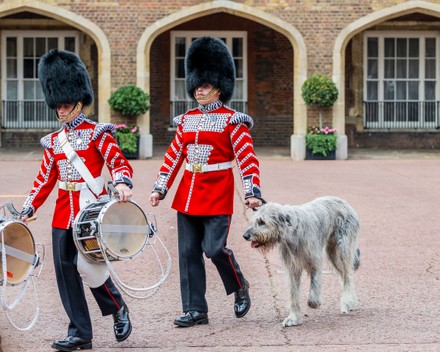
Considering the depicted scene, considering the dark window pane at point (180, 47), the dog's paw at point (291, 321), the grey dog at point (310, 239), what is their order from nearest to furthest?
1. the grey dog at point (310, 239)
2. the dog's paw at point (291, 321)
3. the dark window pane at point (180, 47)

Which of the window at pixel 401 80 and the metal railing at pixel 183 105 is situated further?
the metal railing at pixel 183 105

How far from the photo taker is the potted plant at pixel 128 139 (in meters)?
20.6

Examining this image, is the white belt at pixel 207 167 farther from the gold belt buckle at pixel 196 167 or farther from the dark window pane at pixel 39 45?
the dark window pane at pixel 39 45

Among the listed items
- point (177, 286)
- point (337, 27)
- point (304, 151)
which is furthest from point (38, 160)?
point (177, 286)

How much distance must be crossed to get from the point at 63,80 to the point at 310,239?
1824 mm

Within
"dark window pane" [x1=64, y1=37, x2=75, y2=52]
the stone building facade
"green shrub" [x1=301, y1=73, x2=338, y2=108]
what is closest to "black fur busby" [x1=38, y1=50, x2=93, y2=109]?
"green shrub" [x1=301, y1=73, x2=338, y2=108]

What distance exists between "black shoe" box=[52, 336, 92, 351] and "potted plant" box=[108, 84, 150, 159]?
14.9 meters

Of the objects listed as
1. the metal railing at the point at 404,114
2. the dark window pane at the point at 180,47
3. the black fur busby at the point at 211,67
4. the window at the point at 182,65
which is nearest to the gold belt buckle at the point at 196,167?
the black fur busby at the point at 211,67

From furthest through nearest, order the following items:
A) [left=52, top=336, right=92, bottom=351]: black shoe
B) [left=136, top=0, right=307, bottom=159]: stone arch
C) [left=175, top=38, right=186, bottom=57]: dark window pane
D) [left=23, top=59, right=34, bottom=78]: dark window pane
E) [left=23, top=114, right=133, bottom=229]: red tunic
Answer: [left=175, top=38, right=186, bottom=57]: dark window pane, [left=23, top=59, right=34, bottom=78]: dark window pane, [left=136, top=0, right=307, bottom=159]: stone arch, [left=23, top=114, right=133, bottom=229]: red tunic, [left=52, top=336, right=92, bottom=351]: black shoe

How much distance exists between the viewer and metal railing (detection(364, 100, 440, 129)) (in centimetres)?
2383

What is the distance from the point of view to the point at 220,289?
24.3ft

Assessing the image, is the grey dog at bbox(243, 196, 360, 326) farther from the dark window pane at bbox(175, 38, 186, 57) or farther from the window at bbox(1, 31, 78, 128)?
the window at bbox(1, 31, 78, 128)

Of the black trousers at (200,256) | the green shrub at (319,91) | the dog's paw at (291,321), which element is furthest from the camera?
the green shrub at (319,91)

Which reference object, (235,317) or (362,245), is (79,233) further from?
(362,245)
